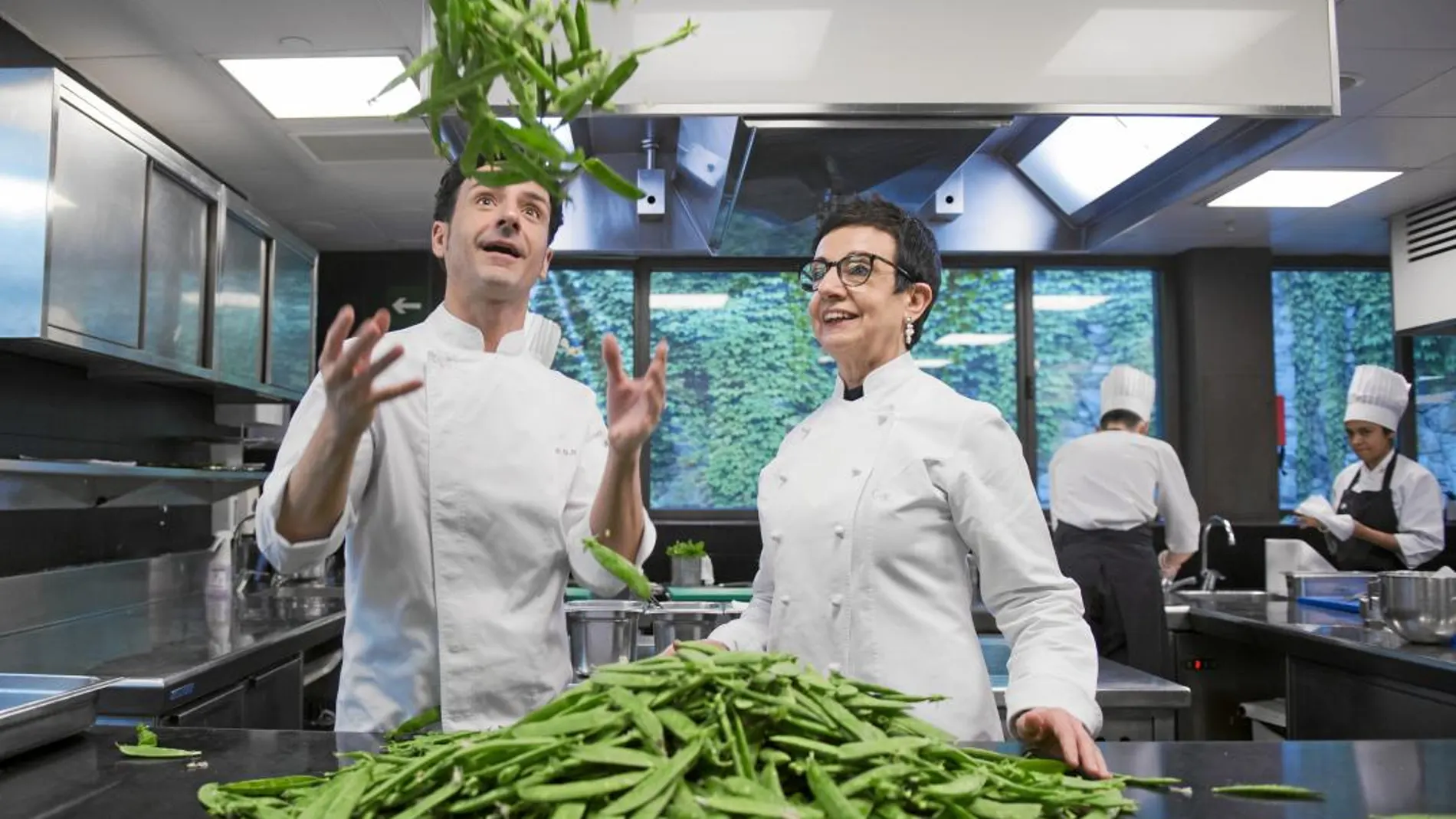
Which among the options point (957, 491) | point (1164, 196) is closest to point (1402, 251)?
point (1164, 196)

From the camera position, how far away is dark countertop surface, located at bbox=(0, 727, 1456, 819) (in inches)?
51.2

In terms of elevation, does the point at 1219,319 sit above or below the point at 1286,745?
above

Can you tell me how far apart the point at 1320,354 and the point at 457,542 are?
647 cm

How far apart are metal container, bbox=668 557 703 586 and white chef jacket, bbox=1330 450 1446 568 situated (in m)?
3.32

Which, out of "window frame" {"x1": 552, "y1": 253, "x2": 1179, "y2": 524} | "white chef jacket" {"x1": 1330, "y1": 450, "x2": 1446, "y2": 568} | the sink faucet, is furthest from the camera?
"window frame" {"x1": 552, "y1": 253, "x2": 1179, "y2": 524}

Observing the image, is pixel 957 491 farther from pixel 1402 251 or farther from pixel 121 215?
pixel 1402 251

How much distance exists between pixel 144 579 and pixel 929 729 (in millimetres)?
4117

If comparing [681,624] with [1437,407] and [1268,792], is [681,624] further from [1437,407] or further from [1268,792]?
[1437,407]

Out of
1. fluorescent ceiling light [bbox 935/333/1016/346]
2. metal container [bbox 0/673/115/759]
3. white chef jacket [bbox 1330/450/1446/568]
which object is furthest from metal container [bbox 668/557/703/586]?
metal container [bbox 0/673/115/759]

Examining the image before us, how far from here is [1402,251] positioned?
5.84 metres

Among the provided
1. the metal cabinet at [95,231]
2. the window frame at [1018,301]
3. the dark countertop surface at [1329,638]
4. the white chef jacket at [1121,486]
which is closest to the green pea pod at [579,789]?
the metal cabinet at [95,231]

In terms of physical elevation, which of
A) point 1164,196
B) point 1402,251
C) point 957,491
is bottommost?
point 957,491

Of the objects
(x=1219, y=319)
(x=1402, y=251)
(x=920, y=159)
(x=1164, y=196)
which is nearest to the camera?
(x=920, y=159)

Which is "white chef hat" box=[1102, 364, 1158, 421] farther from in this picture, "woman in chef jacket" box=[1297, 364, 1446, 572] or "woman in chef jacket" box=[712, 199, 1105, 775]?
"woman in chef jacket" box=[712, 199, 1105, 775]
